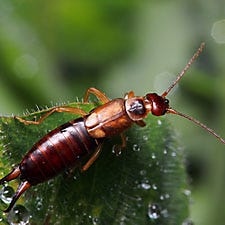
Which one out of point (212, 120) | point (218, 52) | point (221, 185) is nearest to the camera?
point (221, 185)

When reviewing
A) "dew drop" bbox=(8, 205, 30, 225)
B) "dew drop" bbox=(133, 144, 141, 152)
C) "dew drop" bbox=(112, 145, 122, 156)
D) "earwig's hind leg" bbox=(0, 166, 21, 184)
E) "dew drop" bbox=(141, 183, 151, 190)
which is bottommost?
"dew drop" bbox=(8, 205, 30, 225)

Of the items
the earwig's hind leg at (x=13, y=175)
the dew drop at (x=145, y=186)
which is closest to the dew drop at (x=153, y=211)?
the dew drop at (x=145, y=186)

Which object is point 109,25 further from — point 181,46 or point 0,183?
point 0,183

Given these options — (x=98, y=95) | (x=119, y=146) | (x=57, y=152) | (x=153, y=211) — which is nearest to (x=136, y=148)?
(x=119, y=146)

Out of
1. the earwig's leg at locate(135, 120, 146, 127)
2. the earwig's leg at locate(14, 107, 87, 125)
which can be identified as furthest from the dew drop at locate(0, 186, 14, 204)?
the earwig's leg at locate(135, 120, 146, 127)

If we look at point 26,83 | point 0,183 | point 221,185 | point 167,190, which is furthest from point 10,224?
point 26,83

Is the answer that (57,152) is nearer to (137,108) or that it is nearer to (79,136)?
(79,136)

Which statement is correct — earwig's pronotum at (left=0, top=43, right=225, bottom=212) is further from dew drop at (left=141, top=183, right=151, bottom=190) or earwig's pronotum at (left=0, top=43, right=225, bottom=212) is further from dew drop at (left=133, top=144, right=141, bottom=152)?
dew drop at (left=141, top=183, right=151, bottom=190)
